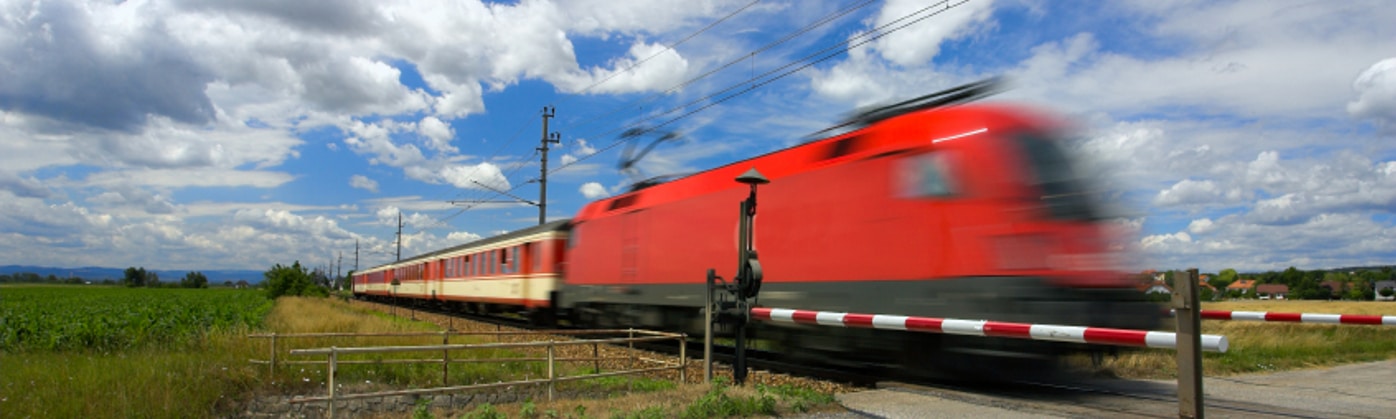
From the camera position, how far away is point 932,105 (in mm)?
8453

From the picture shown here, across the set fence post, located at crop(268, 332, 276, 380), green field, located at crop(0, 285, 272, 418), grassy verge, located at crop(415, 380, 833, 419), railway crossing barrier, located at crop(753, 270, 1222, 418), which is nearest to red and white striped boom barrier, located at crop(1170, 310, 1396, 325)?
railway crossing barrier, located at crop(753, 270, 1222, 418)

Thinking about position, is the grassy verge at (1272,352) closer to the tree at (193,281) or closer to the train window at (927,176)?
the train window at (927,176)

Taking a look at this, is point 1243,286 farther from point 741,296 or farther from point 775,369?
point 741,296

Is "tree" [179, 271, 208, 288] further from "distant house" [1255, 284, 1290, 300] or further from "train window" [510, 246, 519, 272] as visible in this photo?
"distant house" [1255, 284, 1290, 300]

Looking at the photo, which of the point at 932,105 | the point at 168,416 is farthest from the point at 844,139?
the point at 168,416

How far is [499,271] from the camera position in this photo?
2345 centimetres

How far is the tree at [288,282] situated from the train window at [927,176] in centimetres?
6007

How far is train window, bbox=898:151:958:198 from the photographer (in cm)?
757

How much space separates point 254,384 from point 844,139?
7.63m

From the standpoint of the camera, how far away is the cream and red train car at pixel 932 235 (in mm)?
6961

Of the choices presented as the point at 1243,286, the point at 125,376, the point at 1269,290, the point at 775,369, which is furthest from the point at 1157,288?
the point at 1243,286

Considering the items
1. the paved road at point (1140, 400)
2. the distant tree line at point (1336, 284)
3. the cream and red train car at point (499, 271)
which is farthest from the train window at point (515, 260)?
the distant tree line at point (1336, 284)

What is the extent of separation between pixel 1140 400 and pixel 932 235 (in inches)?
86.5

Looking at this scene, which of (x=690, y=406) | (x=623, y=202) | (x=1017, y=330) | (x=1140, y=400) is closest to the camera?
(x=1017, y=330)
